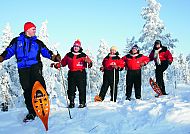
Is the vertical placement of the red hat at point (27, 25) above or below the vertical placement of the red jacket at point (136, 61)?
above

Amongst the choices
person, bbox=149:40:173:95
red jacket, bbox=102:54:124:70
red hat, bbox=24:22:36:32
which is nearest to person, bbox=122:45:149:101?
red jacket, bbox=102:54:124:70

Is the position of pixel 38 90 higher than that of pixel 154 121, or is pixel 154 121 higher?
pixel 38 90

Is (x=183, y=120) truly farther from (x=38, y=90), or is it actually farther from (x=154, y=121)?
(x=38, y=90)

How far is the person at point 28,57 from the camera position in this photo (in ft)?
26.5

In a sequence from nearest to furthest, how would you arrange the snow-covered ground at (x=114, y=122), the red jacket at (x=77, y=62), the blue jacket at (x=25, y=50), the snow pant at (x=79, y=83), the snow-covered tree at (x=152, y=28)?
the snow-covered ground at (x=114, y=122) < the blue jacket at (x=25, y=50) < the snow pant at (x=79, y=83) < the red jacket at (x=77, y=62) < the snow-covered tree at (x=152, y=28)

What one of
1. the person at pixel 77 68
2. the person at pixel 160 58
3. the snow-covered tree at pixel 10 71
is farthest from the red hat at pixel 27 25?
the snow-covered tree at pixel 10 71

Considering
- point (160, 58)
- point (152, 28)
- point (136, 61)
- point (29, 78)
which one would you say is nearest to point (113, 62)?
point (136, 61)

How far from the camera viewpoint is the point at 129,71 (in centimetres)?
1196

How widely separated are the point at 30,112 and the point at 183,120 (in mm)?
4160

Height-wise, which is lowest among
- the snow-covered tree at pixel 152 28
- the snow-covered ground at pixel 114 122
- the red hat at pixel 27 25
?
the snow-covered ground at pixel 114 122

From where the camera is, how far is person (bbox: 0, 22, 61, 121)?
8062mm

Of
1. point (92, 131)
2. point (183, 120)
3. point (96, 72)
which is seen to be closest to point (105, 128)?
point (92, 131)

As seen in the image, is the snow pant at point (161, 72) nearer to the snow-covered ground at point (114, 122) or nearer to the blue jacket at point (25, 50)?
the snow-covered ground at point (114, 122)

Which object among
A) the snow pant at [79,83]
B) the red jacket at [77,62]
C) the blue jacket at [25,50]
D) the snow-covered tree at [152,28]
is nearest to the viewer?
the blue jacket at [25,50]
